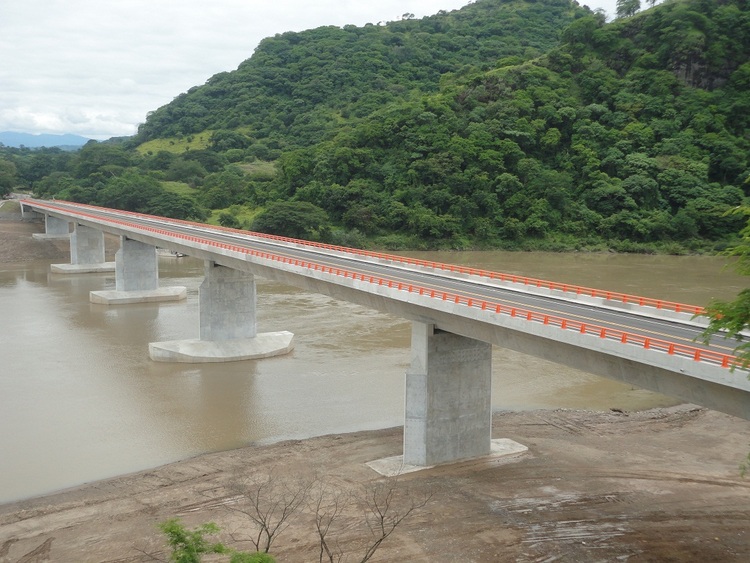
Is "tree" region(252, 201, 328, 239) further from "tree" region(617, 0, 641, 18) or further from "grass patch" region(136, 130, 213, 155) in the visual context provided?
"tree" region(617, 0, 641, 18)

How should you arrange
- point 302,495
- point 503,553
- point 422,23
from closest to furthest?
point 503,553, point 302,495, point 422,23

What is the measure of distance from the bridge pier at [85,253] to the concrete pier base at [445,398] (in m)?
53.4

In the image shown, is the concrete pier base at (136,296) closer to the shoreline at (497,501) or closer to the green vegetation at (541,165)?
the green vegetation at (541,165)

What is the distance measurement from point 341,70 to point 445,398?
425 feet

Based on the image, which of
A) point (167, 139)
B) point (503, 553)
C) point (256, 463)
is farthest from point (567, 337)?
point (167, 139)

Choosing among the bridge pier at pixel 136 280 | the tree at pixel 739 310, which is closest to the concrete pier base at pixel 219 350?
the bridge pier at pixel 136 280

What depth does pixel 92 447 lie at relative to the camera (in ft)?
72.2

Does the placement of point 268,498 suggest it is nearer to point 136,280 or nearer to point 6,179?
point 136,280

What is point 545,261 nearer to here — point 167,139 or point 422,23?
point 167,139

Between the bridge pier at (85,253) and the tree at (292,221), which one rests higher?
the tree at (292,221)

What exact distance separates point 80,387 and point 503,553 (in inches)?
823

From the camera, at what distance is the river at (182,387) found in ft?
72.1

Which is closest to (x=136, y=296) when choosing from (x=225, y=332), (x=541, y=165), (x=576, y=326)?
(x=225, y=332)

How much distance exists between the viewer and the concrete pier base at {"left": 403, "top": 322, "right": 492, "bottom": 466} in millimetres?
19188
